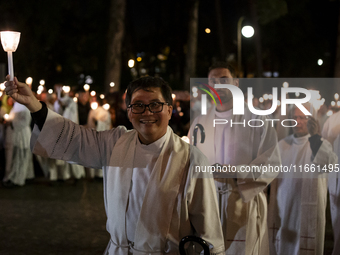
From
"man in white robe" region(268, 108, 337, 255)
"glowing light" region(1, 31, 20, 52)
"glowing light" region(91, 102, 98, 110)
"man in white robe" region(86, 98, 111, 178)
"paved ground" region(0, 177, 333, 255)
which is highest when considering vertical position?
"glowing light" region(1, 31, 20, 52)

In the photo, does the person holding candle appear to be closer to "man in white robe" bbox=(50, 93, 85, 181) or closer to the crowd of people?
"man in white robe" bbox=(50, 93, 85, 181)

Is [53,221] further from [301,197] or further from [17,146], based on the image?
[301,197]

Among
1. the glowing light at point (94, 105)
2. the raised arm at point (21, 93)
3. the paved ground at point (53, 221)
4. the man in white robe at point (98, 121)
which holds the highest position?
the glowing light at point (94, 105)

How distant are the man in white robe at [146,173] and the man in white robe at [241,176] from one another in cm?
124

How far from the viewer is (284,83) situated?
403cm

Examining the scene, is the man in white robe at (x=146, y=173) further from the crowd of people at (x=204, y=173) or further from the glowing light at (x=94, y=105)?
the glowing light at (x=94, y=105)

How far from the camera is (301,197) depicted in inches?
189

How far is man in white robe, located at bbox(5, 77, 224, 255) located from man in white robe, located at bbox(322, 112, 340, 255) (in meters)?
2.82

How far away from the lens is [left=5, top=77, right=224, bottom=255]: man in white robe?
8.29 feet

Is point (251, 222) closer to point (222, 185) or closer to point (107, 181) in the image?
point (222, 185)

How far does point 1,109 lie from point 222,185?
695 cm

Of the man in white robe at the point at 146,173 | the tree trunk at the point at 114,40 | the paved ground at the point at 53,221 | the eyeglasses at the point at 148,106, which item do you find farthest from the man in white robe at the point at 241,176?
the tree trunk at the point at 114,40

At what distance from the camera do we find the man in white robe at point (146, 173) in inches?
99.5

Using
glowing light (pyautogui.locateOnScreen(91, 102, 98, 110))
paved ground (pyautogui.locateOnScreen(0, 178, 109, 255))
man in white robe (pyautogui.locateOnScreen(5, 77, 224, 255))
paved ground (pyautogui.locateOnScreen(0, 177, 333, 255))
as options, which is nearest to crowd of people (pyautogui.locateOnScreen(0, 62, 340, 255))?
man in white robe (pyautogui.locateOnScreen(5, 77, 224, 255))
